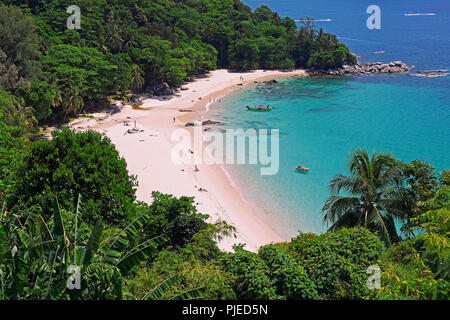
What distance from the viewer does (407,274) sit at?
8.42m

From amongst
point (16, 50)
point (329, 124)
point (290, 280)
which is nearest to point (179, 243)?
point (290, 280)

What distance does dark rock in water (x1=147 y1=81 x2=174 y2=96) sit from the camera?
2124 inches

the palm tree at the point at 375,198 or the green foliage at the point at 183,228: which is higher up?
the palm tree at the point at 375,198

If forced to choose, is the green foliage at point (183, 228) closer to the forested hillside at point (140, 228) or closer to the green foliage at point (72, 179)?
the forested hillside at point (140, 228)

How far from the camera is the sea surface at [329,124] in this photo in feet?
93.7

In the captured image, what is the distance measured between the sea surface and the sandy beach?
143cm

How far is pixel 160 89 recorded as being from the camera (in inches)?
2133

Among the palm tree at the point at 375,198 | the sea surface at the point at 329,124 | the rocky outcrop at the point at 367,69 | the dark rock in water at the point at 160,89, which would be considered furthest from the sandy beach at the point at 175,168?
the rocky outcrop at the point at 367,69

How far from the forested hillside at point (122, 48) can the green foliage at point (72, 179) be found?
14541mm

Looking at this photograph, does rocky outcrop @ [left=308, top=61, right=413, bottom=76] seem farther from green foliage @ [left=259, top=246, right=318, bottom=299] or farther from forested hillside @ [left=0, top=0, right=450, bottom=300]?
green foliage @ [left=259, top=246, right=318, bottom=299]

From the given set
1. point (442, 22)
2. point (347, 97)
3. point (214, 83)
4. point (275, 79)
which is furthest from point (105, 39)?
point (442, 22)

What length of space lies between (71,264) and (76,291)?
0.55m

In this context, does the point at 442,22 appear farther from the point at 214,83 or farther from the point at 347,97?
the point at 214,83

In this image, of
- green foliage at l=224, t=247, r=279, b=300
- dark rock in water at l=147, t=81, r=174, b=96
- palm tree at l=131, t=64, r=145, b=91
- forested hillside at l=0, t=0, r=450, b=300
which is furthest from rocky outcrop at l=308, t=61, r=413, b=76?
green foliage at l=224, t=247, r=279, b=300
